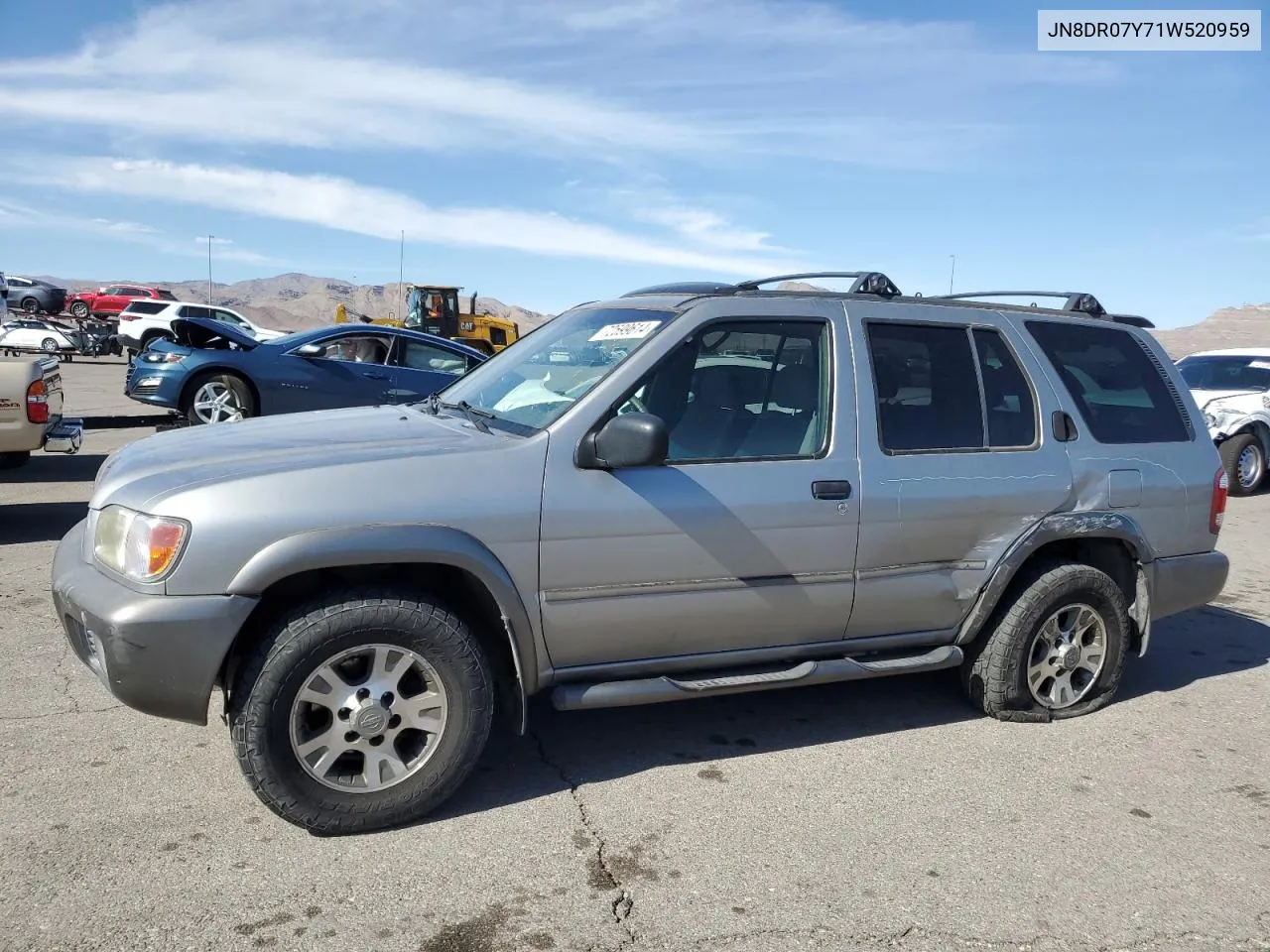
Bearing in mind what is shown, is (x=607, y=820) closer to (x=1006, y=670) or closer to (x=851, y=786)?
(x=851, y=786)

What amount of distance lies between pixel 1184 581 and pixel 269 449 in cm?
407

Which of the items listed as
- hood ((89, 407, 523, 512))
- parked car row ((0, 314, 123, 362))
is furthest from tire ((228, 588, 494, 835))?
parked car row ((0, 314, 123, 362))

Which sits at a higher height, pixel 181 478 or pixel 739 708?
pixel 181 478

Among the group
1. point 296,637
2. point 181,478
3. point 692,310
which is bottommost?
point 296,637

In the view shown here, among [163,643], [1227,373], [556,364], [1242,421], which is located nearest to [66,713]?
[163,643]

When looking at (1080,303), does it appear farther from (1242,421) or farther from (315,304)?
(315,304)

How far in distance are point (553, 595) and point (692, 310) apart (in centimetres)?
123

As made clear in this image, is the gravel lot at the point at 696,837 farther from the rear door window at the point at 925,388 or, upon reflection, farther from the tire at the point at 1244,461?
the tire at the point at 1244,461

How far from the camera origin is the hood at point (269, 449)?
3.37m

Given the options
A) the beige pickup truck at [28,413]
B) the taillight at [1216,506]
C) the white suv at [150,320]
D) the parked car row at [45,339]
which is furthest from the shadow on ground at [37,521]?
the parked car row at [45,339]

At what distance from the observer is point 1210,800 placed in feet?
12.9

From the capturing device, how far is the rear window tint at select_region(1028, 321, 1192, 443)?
15.5 ft

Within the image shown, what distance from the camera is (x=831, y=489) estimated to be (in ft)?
13.0

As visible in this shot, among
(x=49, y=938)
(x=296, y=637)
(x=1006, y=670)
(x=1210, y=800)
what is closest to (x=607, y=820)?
(x=296, y=637)
